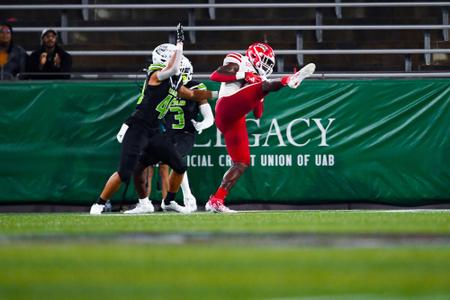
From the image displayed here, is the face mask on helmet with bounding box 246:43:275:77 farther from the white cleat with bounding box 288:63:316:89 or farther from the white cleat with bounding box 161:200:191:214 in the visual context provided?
the white cleat with bounding box 161:200:191:214

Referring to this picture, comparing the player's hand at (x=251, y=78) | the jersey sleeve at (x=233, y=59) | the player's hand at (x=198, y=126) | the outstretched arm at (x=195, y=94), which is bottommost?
the player's hand at (x=198, y=126)

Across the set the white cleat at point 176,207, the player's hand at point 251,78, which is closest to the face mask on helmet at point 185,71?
the player's hand at point 251,78

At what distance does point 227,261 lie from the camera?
A: 18.4ft

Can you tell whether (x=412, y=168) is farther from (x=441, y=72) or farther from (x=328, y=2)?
(x=328, y=2)

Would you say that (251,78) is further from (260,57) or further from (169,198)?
(169,198)

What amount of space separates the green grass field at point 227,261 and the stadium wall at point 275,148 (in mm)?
4869

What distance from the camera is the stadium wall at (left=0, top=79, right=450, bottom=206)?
13875 mm

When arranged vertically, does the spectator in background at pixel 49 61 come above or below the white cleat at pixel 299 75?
above

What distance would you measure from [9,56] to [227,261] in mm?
9943

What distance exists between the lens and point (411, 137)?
13992 mm

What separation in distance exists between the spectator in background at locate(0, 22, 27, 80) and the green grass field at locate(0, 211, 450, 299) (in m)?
6.27

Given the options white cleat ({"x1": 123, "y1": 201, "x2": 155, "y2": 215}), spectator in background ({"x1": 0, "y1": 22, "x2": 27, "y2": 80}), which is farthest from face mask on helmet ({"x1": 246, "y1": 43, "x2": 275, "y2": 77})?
spectator in background ({"x1": 0, "y1": 22, "x2": 27, "y2": 80})

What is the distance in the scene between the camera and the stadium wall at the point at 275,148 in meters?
13.9

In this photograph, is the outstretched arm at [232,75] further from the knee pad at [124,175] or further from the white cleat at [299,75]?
the knee pad at [124,175]
